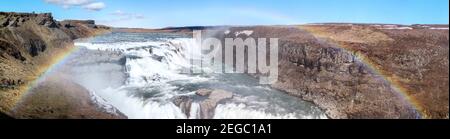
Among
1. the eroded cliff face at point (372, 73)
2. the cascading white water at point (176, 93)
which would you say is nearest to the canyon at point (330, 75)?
the eroded cliff face at point (372, 73)

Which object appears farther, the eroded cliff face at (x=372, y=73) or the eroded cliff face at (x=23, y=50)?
the eroded cliff face at (x=372, y=73)

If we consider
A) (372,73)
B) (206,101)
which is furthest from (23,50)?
(372,73)

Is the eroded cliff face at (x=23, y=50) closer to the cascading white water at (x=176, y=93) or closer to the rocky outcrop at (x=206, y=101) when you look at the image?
the cascading white water at (x=176, y=93)

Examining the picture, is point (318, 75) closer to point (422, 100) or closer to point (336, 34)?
point (422, 100)

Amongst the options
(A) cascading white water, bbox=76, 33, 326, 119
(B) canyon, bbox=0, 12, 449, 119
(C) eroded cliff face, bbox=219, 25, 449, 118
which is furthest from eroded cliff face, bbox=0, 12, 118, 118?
(C) eroded cliff face, bbox=219, 25, 449, 118

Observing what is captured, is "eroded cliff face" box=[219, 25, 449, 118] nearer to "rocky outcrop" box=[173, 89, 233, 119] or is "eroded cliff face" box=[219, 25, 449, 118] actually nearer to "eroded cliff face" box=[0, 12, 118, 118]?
"rocky outcrop" box=[173, 89, 233, 119]

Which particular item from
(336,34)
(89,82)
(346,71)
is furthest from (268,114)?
(336,34)
